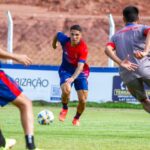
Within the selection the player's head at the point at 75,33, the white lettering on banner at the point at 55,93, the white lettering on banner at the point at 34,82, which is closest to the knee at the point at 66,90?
the player's head at the point at 75,33

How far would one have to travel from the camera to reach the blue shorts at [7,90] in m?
11.2

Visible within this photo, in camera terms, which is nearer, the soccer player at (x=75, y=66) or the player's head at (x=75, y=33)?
the player's head at (x=75, y=33)

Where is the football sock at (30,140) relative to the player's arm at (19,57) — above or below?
below

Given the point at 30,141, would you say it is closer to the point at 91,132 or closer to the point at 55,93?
the point at 91,132

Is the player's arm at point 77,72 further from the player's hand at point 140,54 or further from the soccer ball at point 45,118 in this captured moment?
the player's hand at point 140,54

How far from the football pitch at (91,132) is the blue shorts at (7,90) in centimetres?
156

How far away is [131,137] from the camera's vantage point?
1479 centimetres

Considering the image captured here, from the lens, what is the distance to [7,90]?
442 inches

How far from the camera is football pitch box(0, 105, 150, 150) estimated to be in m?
13.2

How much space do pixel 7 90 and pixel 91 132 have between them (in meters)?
4.85

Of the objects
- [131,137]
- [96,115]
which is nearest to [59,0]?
[96,115]

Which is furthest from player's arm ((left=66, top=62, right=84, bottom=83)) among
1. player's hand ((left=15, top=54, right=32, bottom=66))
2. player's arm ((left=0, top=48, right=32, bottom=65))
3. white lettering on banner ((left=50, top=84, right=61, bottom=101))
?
white lettering on banner ((left=50, top=84, right=61, bottom=101))

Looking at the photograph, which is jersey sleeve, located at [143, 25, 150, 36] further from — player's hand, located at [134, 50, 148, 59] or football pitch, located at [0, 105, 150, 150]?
football pitch, located at [0, 105, 150, 150]

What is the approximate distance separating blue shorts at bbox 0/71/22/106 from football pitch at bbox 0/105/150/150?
5.12 feet
